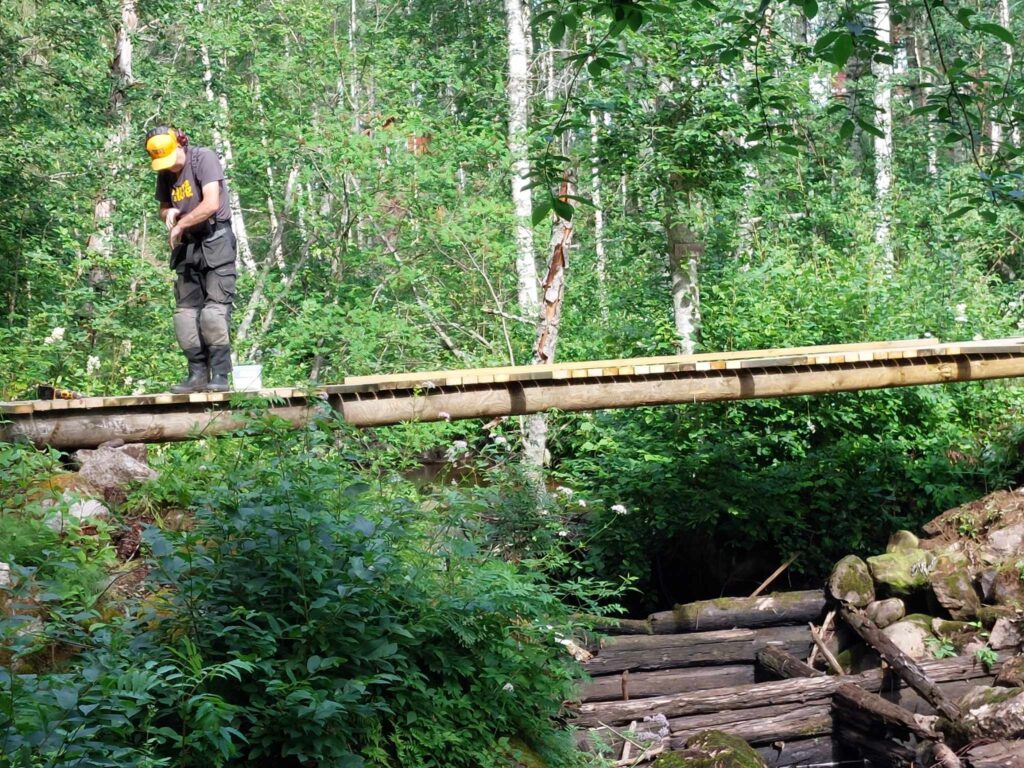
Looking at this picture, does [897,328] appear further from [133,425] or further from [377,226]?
[133,425]

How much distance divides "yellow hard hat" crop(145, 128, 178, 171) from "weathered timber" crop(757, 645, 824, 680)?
5.58m

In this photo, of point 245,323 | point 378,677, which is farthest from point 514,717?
point 245,323

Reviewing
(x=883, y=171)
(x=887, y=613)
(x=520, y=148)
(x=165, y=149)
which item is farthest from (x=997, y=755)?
(x=883, y=171)

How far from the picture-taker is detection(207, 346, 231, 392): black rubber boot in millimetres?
7832

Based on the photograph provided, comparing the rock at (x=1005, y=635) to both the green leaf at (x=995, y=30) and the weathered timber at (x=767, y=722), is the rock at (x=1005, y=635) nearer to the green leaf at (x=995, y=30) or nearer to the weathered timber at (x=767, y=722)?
the weathered timber at (x=767, y=722)

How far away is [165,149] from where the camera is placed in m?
7.37

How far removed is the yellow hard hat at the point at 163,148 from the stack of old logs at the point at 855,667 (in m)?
4.35

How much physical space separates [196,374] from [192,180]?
1.40m

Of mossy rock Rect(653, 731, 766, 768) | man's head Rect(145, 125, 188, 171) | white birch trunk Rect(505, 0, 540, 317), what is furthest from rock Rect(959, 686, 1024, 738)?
white birch trunk Rect(505, 0, 540, 317)

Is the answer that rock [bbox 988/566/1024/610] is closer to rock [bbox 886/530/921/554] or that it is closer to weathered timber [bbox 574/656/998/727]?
weathered timber [bbox 574/656/998/727]

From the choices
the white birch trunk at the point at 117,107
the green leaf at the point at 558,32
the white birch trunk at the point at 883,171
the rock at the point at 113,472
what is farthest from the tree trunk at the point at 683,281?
the green leaf at the point at 558,32

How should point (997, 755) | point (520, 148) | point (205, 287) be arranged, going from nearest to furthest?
point (997, 755)
point (205, 287)
point (520, 148)

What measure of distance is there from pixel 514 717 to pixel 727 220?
9757mm

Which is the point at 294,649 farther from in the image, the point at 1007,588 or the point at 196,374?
the point at 1007,588
